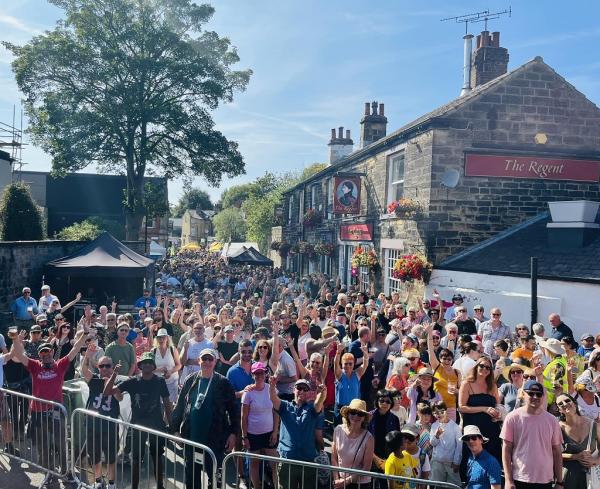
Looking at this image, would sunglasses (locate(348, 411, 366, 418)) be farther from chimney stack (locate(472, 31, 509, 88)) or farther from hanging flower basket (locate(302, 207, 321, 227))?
hanging flower basket (locate(302, 207, 321, 227))

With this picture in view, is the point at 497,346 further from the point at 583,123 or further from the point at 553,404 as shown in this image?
the point at 583,123

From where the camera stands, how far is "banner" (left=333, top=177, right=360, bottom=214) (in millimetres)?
18594

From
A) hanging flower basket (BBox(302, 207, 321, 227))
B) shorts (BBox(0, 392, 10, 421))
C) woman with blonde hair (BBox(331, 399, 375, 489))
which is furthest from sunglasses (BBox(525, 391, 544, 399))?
hanging flower basket (BBox(302, 207, 321, 227))

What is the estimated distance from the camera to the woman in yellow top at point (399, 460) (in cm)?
460

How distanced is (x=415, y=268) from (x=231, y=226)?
6118 cm

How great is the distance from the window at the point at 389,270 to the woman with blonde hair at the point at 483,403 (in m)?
11.1

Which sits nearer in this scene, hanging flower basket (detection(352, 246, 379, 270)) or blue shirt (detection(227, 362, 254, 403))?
blue shirt (detection(227, 362, 254, 403))

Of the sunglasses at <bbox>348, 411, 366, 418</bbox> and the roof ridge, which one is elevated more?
the roof ridge

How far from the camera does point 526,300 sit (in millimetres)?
11633

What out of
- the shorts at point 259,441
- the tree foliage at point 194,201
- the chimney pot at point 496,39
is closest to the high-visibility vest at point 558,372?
the shorts at point 259,441

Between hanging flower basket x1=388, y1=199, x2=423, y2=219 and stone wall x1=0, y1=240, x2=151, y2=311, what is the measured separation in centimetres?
1067

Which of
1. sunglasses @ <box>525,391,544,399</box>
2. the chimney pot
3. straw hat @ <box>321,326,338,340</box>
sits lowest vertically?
straw hat @ <box>321,326,338,340</box>

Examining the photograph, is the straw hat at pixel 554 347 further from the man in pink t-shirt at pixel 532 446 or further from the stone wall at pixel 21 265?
the stone wall at pixel 21 265

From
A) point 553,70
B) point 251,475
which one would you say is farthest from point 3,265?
point 553,70
